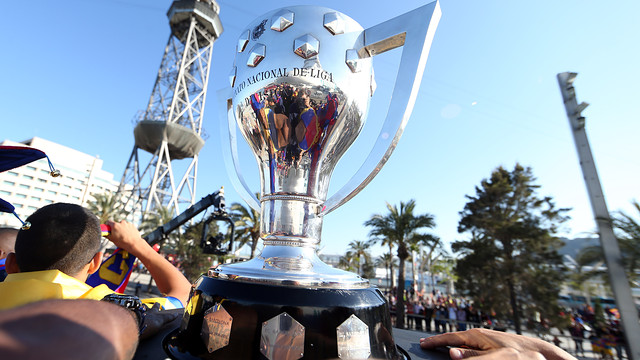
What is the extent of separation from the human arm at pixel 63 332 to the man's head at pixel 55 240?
33.8 inches

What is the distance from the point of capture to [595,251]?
349 inches

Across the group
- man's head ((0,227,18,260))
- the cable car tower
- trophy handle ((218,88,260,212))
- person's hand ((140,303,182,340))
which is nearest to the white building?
the cable car tower

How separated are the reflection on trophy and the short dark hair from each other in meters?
0.57

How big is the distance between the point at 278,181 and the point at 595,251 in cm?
1169

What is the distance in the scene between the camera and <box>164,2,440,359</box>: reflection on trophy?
773 mm

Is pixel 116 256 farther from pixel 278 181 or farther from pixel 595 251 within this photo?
pixel 595 251

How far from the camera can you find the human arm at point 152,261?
156cm

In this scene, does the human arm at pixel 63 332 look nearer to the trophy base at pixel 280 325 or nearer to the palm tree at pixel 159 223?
the trophy base at pixel 280 325

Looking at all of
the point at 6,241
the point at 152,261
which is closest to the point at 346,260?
the point at 6,241

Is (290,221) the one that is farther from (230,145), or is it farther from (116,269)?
(116,269)

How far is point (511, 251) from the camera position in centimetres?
1636

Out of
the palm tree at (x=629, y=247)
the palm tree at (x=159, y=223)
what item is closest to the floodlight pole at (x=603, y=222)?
the palm tree at (x=629, y=247)

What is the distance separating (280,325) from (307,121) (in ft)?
2.09

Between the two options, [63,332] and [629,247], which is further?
[629,247]
